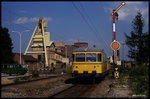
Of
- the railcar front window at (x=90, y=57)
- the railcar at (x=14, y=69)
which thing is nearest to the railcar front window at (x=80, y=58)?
the railcar front window at (x=90, y=57)

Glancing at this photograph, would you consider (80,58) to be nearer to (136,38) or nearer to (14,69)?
(14,69)

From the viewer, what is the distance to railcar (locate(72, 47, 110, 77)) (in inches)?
778

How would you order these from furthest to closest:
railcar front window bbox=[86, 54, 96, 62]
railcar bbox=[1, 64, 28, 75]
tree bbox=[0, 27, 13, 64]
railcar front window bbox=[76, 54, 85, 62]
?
1. tree bbox=[0, 27, 13, 64]
2. railcar bbox=[1, 64, 28, 75]
3. railcar front window bbox=[76, 54, 85, 62]
4. railcar front window bbox=[86, 54, 96, 62]

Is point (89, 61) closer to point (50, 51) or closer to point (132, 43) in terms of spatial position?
point (132, 43)

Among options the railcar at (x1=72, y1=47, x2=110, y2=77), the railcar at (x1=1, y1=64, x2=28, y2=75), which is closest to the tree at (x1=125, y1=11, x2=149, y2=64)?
the railcar at (x1=1, y1=64, x2=28, y2=75)

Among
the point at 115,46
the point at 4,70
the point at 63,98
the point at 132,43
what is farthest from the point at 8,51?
the point at 63,98

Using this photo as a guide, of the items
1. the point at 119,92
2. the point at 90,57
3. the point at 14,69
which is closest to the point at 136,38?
the point at 14,69

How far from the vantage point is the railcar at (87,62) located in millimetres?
19764

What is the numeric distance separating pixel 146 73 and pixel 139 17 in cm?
3913

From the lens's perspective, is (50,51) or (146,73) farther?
(50,51)

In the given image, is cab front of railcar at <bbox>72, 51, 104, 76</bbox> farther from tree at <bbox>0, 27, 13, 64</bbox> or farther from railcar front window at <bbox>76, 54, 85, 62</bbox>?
tree at <bbox>0, 27, 13, 64</bbox>

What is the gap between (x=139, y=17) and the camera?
4994 centimetres

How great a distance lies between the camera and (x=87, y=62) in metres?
20.1

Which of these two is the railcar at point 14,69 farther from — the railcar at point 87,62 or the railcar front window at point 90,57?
the railcar front window at point 90,57
